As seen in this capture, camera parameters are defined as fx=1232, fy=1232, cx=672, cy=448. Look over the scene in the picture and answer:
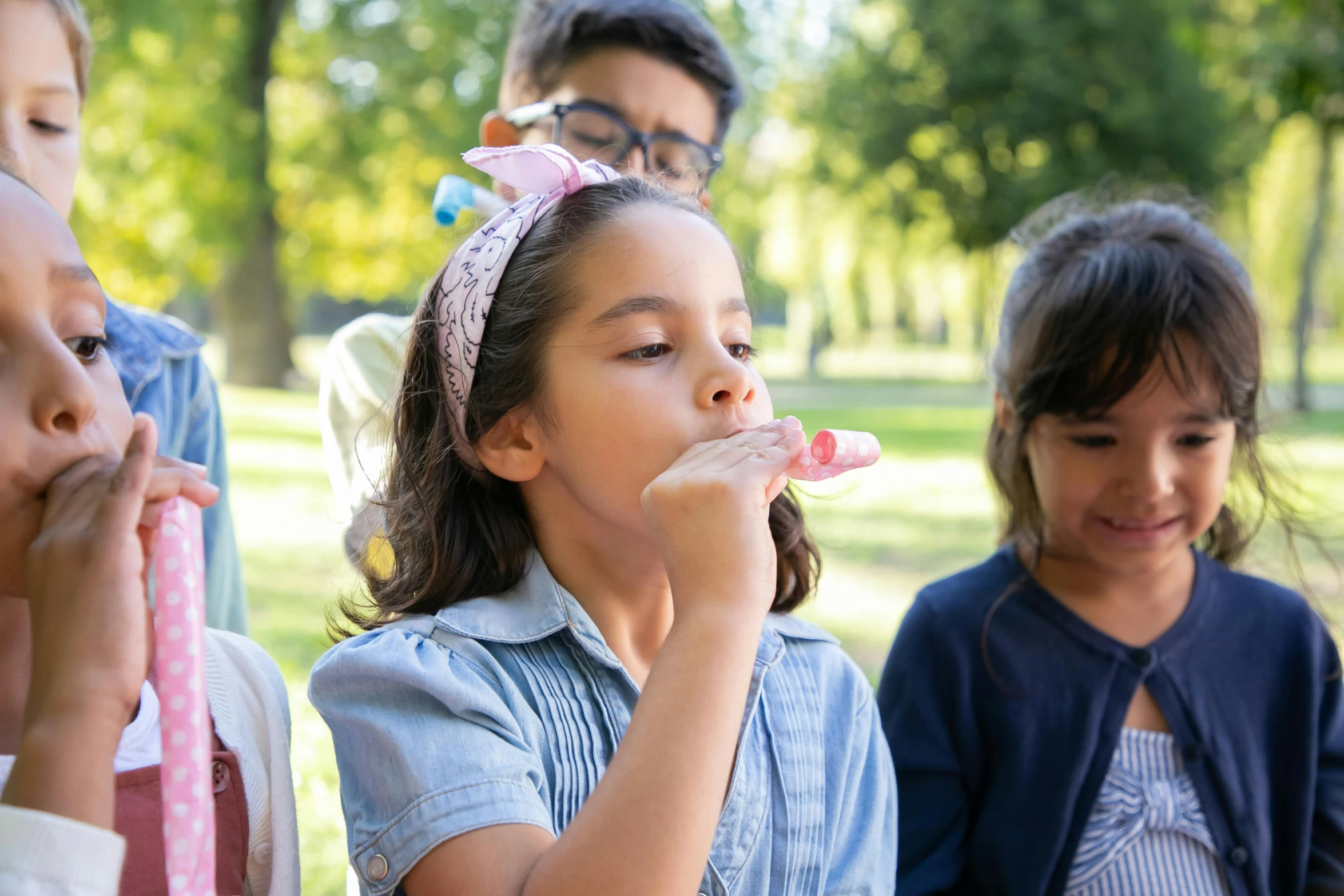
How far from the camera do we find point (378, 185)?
24203mm

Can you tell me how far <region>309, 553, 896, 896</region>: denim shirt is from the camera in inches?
64.2

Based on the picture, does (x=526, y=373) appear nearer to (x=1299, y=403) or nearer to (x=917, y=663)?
(x=917, y=663)

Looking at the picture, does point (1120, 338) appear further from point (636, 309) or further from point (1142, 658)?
point (636, 309)

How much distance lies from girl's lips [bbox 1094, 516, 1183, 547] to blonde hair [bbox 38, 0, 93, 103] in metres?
2.42

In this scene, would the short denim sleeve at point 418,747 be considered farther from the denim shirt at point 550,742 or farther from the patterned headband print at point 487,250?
the patterned headband print at point 487,250

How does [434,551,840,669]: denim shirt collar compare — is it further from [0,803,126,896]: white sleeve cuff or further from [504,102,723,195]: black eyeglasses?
[504,102,723,195]: black eyeglasses

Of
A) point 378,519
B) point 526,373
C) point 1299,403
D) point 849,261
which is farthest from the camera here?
point 849,261

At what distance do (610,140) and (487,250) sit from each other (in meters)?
1.38

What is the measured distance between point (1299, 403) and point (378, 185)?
1689 cm

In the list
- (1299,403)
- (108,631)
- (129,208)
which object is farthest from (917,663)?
(129,208)

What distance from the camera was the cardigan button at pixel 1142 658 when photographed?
2.66 meters

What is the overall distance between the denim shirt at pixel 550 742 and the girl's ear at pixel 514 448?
0.53 ft

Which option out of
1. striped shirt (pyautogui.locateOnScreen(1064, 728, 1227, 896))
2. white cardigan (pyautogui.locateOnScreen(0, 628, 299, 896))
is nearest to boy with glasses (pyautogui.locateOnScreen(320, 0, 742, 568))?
white cardigan (pyautogui.locateOnScreen(0, 628, 299, 896))

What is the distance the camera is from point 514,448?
78.8 inches
